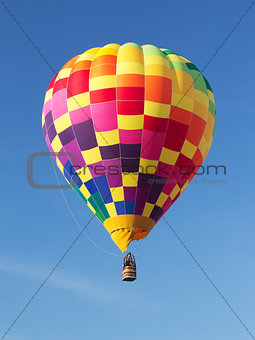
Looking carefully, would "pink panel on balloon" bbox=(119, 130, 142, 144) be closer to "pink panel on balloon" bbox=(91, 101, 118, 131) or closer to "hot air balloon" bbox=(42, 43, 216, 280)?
"hot air balloon" bbox=(42, 43, 216, 280)

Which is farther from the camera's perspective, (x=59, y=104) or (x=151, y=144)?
(x=59, y=104)

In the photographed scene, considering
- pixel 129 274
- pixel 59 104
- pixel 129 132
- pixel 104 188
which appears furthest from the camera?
pixel 59 104

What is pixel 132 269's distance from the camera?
16562mm

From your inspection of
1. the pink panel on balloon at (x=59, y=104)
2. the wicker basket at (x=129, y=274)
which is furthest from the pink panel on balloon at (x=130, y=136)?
the wicker basket at (x=129, y=274)

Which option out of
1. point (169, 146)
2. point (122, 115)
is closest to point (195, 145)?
point (169, 146)

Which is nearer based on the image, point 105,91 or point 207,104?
point 105,91

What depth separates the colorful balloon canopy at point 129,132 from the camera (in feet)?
56.2

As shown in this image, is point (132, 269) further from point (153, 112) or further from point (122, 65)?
point (122, 65)

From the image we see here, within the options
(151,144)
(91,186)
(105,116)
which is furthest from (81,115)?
(151,144)

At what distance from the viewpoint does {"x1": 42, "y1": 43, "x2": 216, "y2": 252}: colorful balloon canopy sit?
17.1 meters

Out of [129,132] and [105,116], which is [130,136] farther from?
[105,116]

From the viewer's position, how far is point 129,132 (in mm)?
17094

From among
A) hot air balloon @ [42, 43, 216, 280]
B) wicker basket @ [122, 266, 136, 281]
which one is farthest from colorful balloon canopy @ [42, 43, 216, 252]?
wicker basket @ [122, 266, 136, 281]

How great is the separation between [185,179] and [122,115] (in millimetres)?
2857
